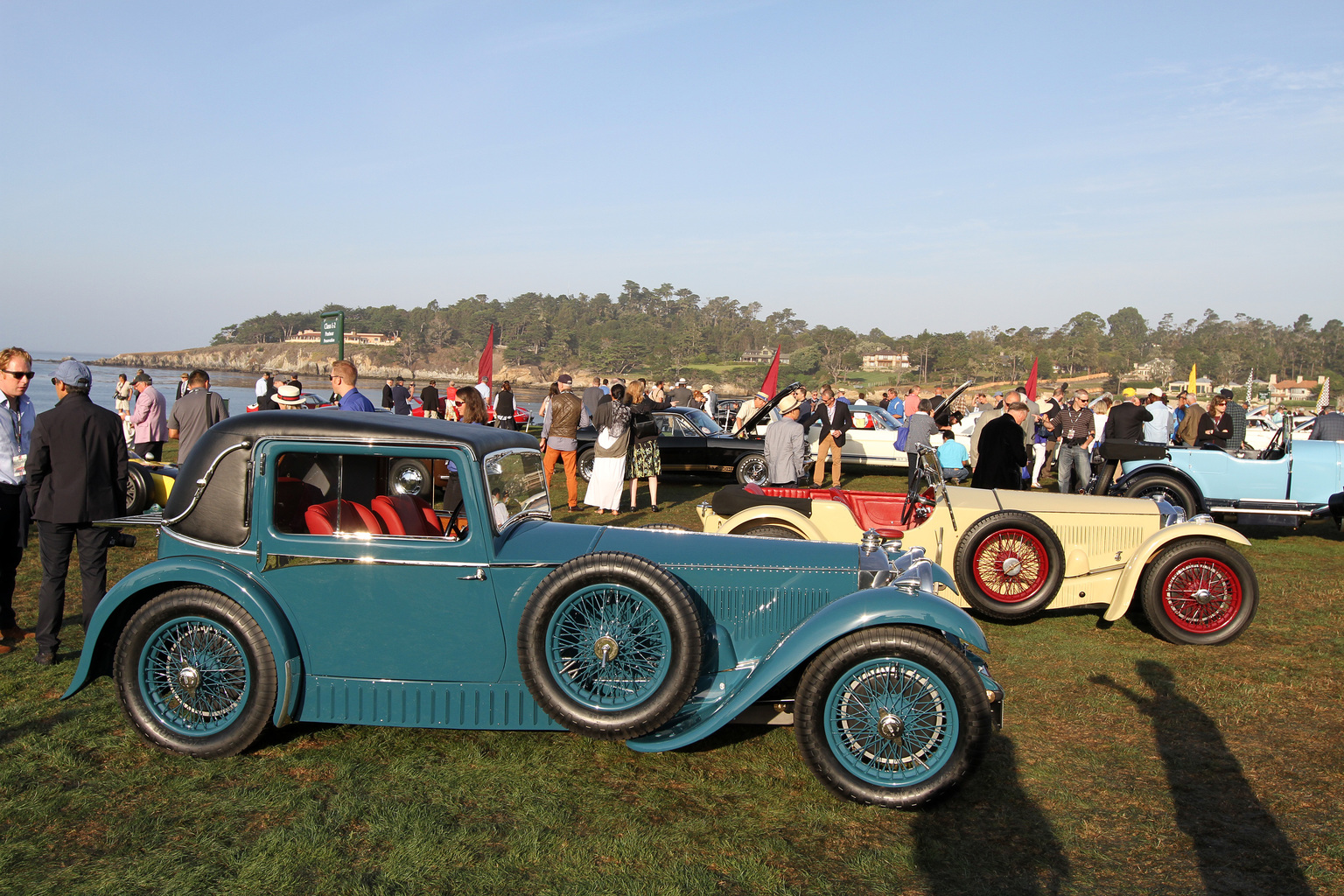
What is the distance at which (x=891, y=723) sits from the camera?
11.8ft

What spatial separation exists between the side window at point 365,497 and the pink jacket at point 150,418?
7.47 meters

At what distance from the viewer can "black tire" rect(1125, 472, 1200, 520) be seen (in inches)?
397

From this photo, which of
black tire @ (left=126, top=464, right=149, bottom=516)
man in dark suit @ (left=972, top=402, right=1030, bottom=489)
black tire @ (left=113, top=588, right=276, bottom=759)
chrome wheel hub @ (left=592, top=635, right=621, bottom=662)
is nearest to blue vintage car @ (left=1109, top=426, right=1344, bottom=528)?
man in dark suit @ (left=972, top=402, right=1030, bottom=489)

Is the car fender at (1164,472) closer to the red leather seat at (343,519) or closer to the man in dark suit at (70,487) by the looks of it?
the red leather seat at (343,519)

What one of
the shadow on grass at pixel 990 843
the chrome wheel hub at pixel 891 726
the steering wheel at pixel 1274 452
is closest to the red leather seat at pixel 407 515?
the chrome wheel hub at pixel 891 726

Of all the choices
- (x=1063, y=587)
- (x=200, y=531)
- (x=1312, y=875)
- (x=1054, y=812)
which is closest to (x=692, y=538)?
(x=1054, y=812)

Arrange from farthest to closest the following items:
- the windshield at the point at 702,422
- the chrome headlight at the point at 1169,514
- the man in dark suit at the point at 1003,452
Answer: the windshield at the point at 702,422 → the man in dark suit at the point at 1003,452 → the chrome headlight at the point at 1169,514

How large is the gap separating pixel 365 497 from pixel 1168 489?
9.75 metres

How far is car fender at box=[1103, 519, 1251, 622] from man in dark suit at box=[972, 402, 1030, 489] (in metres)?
1.87

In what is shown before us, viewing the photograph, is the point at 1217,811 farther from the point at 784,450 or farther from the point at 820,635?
the point at 784,450

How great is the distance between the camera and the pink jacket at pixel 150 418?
10.3 meters

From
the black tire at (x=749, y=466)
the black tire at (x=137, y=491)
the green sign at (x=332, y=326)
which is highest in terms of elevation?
the green sign at (x=332, y=326)

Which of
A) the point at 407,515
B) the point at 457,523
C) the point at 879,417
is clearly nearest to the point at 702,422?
the point at 879,417

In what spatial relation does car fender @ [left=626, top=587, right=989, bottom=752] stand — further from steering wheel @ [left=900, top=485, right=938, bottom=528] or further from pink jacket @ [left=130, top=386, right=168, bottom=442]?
pink jacket @ [left=130, top=386, right=168, bottom=442]
